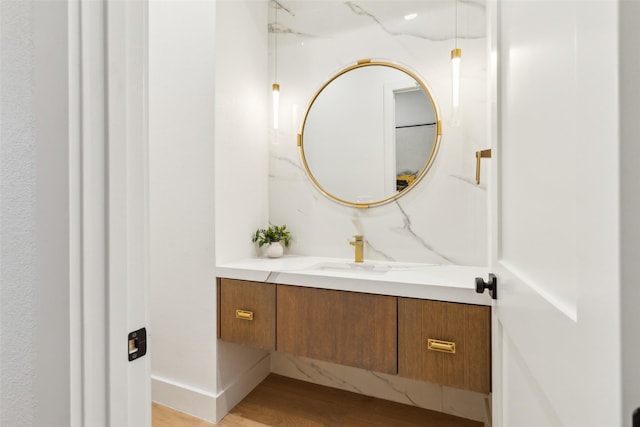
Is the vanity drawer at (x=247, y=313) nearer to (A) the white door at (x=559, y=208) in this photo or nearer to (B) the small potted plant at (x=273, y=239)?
(B) the small potted plant at (x=273, y=239)

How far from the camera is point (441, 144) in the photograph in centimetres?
169

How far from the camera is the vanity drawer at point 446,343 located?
3.76 feet

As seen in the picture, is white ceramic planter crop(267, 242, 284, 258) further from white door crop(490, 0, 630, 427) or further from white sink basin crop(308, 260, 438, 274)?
white door crop(490, 0, 630, 427)

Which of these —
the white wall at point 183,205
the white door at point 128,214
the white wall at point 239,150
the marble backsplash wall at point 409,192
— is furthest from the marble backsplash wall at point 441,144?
the white door at point 128,214

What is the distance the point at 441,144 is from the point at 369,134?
1.29ft

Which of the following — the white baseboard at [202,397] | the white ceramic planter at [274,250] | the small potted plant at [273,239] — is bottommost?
the white baseboard at [202,397]

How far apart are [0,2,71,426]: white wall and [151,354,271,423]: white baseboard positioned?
130cm

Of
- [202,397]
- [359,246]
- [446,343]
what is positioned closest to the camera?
[446,343]

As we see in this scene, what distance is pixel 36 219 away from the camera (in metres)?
0.46

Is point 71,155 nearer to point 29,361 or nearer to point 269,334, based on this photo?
point 29,361

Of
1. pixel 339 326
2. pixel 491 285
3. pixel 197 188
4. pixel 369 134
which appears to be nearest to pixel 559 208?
pixel 491 285

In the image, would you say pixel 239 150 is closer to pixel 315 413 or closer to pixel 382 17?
pixel 382 17

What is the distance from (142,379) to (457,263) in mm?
1494

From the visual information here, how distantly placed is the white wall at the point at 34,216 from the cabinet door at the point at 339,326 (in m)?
1.01
